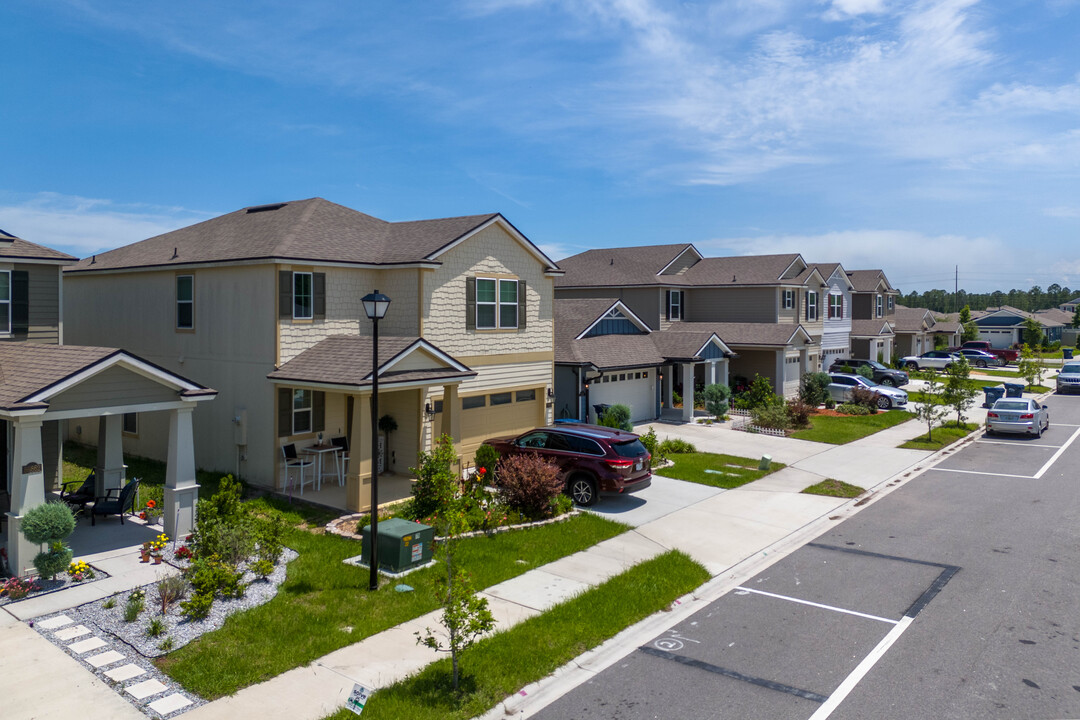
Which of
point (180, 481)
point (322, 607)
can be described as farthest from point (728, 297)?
point (322, 607)

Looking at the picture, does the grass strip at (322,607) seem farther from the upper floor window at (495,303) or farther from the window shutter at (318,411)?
the upper floor window at (495,303)

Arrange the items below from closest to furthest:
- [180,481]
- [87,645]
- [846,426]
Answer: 1. [87,645]
2. [180,481]
3. [846,426]

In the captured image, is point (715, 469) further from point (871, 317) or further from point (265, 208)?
point (871, 317)

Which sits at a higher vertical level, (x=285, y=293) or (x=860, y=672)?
(x=285, y=293)

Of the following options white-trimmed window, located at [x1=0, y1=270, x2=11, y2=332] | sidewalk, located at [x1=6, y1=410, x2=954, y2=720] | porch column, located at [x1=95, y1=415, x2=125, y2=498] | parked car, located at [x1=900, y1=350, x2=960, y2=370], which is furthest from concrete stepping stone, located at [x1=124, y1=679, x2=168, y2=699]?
parked car, located at [x1=900, y1=350, x2=960, y2=370]

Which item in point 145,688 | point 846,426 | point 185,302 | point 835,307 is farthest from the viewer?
point 835,307

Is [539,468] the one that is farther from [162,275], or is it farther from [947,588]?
[162,275]

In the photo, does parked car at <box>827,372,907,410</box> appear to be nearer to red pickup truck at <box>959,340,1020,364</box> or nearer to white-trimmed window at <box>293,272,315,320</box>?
white-trimmed window at <box>293,272,315,320</box>
